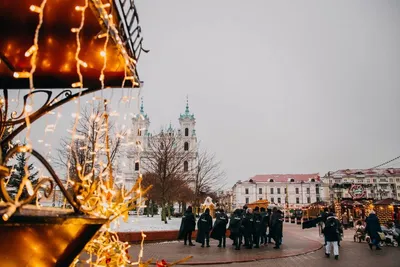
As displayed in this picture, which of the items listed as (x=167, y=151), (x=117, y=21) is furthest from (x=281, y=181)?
(x=117, y=21)

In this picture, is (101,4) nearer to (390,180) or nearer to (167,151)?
(167,151)

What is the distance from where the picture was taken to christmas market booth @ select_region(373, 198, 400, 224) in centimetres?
3103

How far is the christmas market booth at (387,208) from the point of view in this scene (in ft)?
102

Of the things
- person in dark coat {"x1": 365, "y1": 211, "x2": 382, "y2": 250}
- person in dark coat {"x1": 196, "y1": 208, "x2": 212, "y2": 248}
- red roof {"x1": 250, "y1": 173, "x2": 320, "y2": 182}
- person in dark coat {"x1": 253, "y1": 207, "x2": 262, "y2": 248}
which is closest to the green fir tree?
person in dark coat {"x1": 196, "y1": 208, "x2": 212, "y2": 248}

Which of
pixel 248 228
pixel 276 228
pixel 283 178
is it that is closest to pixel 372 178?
pixel 283 178

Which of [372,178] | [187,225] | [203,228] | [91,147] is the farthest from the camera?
[372,178]

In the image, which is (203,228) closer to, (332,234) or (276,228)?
(276,228)

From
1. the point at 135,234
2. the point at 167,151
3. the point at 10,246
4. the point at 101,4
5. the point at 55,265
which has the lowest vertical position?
the point at 135,234

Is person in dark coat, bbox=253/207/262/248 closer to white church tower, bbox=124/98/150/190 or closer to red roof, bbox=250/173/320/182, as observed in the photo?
white church tower, bbox=124/98/150/190

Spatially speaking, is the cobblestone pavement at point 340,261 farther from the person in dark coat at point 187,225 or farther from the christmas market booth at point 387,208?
the christmas market booth at point 387,208

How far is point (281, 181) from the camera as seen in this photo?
107 m

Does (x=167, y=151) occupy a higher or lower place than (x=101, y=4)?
higher

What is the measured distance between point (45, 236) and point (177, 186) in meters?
31.3

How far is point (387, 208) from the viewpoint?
107 feet
